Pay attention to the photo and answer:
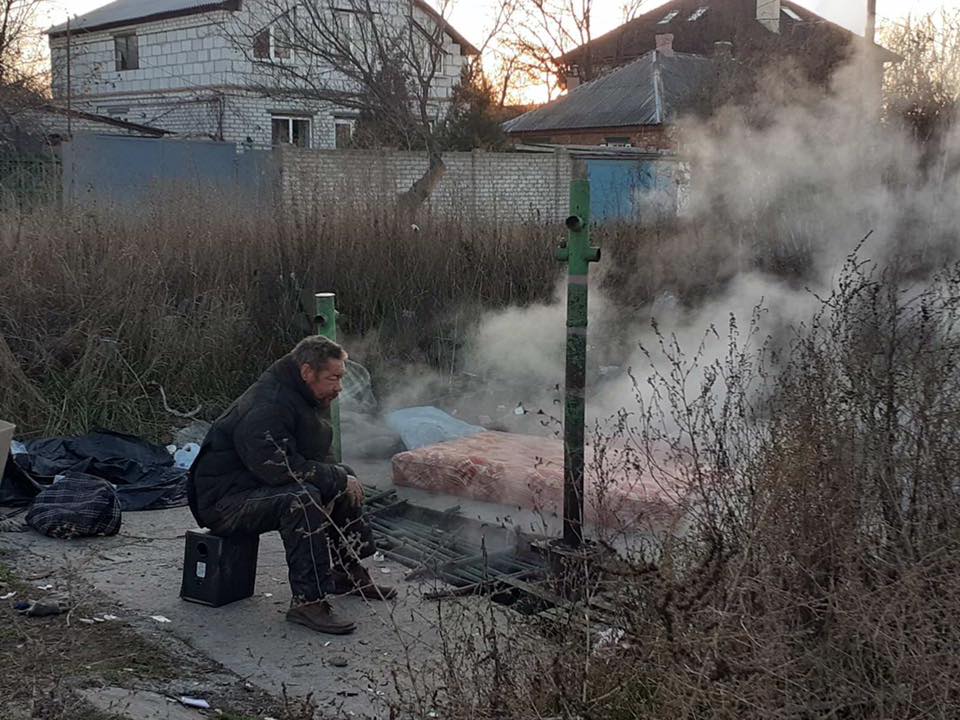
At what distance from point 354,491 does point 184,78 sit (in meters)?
25.9

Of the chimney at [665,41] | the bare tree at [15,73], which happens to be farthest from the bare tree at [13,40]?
the chimney at [665,41]

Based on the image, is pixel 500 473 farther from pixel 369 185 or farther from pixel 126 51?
pixel 126 51

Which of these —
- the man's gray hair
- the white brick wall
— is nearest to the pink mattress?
the man's gray hair

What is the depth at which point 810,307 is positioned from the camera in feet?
28.1

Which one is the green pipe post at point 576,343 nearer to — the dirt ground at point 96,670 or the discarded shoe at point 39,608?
the dirt ground at point 96,670

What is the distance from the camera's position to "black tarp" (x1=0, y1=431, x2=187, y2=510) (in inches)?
245

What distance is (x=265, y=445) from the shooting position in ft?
14.7

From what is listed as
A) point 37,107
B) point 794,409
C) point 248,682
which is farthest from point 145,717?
point 37,107

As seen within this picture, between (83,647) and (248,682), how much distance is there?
74cm

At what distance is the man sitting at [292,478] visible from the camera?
4434 millimetres

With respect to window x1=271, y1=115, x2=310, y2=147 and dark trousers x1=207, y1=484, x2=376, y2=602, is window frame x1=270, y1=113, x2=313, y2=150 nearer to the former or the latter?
window x1=271, y1=115, x2=310, y2=147

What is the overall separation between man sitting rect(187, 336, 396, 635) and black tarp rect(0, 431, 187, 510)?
1944mm

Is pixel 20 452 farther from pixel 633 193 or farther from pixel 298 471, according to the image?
pixel 633 193

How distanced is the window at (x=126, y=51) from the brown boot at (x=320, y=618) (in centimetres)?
2873
